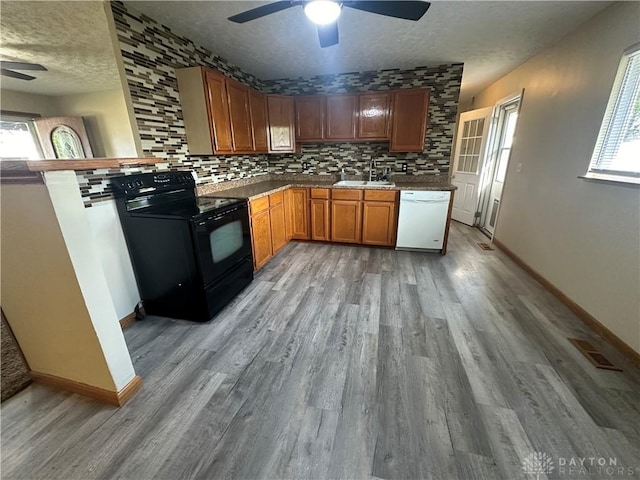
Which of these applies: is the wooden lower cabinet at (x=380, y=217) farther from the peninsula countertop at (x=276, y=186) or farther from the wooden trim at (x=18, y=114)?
the wooden trim at (x=18, y=114)

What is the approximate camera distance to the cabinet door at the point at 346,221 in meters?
3.47

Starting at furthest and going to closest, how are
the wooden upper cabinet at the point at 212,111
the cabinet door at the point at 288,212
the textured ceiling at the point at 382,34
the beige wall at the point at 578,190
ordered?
the cabinet door at the point at 288,212 → the wooden upper cabinet at the point at 212,111 → the textured ceiling at the point at 382,34 → the beige wall at the point at 578,190

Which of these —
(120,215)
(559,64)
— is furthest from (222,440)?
(559,64)

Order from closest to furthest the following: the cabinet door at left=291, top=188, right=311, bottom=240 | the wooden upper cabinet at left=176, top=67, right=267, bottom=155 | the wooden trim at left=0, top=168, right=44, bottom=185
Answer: the wooden trim at left=0, top=168, right=44, bottom=185
the wooden upper cabinet at left=176, top=67, right=267, bottom=155
the cabinet door at left=291, top=188, right=311, bottom=240

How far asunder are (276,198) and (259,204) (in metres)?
0.44

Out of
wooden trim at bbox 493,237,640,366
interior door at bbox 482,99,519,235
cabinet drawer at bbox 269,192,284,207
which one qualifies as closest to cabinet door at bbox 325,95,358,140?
cabinet drawer at bbox 269,192,284,207

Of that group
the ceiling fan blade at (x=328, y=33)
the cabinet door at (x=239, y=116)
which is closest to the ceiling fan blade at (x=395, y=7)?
the ceiling fan blade at (x=328, y=33)

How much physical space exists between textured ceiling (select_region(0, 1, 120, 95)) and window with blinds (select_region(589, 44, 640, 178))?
384cm

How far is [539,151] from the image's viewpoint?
2.78m

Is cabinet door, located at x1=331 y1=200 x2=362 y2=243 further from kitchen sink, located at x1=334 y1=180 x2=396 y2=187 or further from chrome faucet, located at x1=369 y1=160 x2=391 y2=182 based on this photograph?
chrome faucet, located at x1=369 y1=160 x2=391 y2=182

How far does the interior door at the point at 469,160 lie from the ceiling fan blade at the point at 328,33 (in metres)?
3.32

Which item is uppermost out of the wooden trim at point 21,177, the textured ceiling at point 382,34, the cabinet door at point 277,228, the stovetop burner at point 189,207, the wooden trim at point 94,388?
the textured ceiling at point 382,34

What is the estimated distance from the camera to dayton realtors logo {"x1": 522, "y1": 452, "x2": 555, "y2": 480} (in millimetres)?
1053

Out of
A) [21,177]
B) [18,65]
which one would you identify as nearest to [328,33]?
[21,177]
